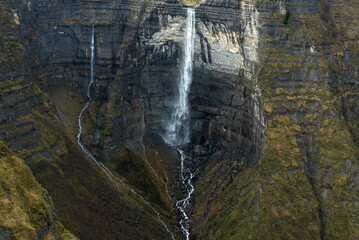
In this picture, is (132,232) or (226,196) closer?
(132,232)

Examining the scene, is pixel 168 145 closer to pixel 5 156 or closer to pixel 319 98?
pixel 319 98

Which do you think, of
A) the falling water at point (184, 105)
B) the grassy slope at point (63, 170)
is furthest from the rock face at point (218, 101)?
the falling water at point (184, 105)

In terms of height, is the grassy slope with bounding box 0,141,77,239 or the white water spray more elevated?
the grassy slope with bounding box 0,141,77,239

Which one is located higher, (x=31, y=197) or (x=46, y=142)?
(x=31, y=197)

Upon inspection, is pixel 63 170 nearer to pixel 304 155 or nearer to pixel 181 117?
pixel 181 117

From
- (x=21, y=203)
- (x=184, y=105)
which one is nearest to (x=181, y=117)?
(x=184, y=105)

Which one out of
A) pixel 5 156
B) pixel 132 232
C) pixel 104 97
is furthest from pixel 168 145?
pixel 5 156

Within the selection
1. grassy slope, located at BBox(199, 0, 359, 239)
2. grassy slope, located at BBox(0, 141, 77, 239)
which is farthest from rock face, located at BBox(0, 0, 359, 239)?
grassy slope, located at BBox(0, 141, 77, 239)

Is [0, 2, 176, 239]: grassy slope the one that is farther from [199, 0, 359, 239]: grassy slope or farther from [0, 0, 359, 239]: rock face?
[199, 0, 359, 239]: grassy slope
